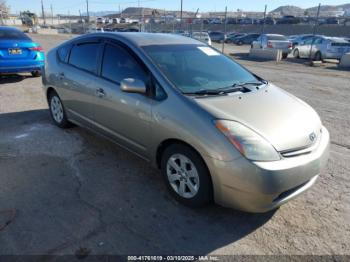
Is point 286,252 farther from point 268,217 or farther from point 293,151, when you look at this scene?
point 293,151

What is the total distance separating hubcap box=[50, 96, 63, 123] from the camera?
5238 mm

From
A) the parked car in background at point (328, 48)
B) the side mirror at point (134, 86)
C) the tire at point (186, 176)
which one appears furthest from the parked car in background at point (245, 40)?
the tire at point (186, 176)

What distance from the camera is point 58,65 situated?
5043mm

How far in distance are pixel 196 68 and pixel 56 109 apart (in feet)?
9.23

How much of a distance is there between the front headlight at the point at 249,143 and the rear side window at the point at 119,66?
1.22 m

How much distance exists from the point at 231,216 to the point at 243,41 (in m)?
34.3

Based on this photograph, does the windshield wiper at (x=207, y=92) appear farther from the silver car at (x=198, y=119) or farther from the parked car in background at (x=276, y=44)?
the parked car in background at (x=276, y=44)

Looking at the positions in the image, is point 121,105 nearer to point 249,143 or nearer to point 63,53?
point 249,143

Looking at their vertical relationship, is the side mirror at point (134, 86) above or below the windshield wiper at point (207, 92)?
above

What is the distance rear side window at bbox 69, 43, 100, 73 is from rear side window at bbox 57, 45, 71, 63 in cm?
17

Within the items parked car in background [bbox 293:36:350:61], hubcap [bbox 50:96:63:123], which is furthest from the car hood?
parked car in background [bbox 293:36:350:61]

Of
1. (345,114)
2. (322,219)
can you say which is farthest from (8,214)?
(345,114)

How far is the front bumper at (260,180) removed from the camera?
2.59 metres

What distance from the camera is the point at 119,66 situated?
3812mm
